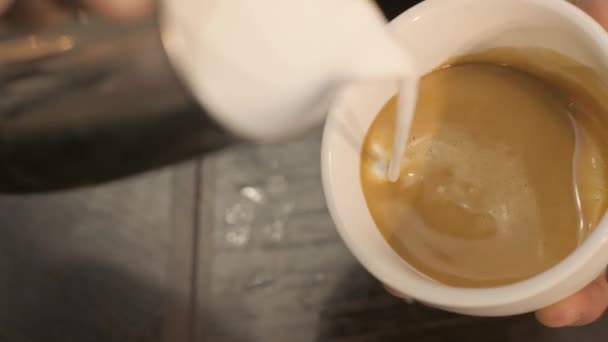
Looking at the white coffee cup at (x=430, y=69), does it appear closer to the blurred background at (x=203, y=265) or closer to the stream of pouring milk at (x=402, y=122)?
the stream of pouring milk at (x=402, y=122)

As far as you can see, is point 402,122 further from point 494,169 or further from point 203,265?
point 203,265

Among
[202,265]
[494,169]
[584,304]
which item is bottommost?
[202,265]

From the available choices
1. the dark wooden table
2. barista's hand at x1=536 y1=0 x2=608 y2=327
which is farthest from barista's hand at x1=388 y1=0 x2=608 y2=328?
the dark wooden table

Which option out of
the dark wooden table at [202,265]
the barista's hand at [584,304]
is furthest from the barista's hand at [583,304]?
the dark wooden table at [202,265]

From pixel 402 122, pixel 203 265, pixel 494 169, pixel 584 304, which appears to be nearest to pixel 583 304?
pixel 584 304

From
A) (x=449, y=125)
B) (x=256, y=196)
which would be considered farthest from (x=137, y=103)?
(x=256, y=196)

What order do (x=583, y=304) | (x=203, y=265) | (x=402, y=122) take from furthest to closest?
(x=203, y=265), (x=583, y=304), (x=402, y=122)
